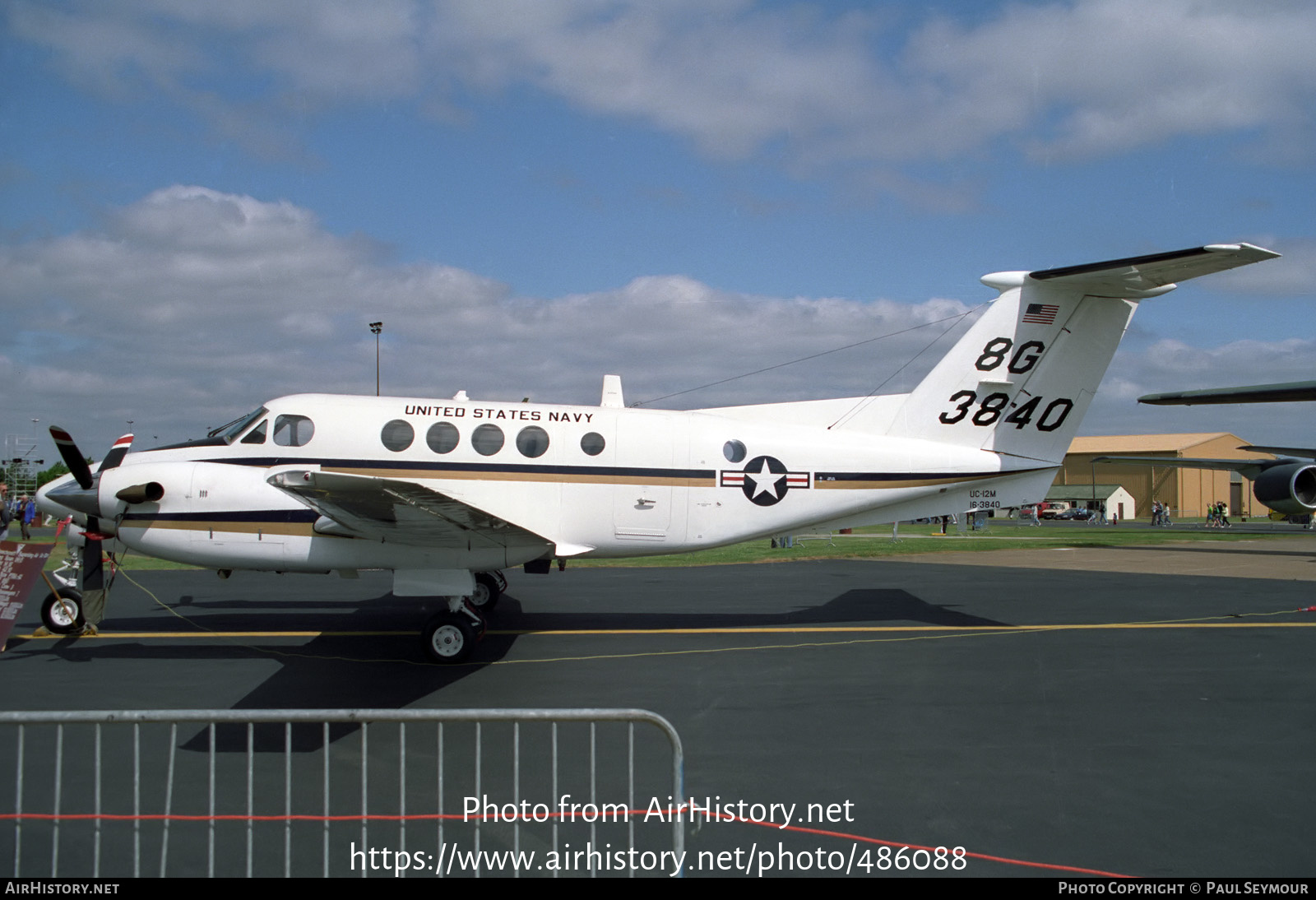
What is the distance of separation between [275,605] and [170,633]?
8.39ft

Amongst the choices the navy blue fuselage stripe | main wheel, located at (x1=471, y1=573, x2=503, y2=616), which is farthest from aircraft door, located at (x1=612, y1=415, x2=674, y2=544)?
the navy blue fuselage stripe

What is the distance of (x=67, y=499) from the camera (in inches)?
370

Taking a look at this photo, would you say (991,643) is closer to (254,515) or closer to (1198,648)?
(1198,648)

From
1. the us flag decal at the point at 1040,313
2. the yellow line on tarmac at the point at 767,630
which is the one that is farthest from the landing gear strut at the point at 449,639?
the us flag decal at the point at 1040,313

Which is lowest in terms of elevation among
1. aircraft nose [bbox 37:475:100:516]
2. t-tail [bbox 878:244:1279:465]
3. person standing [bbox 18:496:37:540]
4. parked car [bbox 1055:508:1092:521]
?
parked car [bbox 1055:508:1092:521]

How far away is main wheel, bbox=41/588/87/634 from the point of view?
1021 centimetres

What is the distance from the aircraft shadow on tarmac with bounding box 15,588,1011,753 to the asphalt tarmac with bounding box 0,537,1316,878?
0.06 metres

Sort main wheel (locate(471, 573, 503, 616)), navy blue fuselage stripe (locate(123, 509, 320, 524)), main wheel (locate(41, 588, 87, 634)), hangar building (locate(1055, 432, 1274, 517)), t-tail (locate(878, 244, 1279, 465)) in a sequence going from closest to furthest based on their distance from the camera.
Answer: navy blue fuselage stripe (locate(123, 509, 320, 524)) → main wheel (locate(41, 588, 87, 634)) → t-tail (locate(878, 244, 1279, 465)) → main wheel (locate(471, 573, 503, 616)) → hangar building (locate(1055, 432, 1274, 517))

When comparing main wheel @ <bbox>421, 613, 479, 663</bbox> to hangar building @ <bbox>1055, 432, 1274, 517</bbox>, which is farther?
hangar building @ <bbox>1055, 432, 1274, 517</bbox>

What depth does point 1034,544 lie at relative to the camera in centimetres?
2853

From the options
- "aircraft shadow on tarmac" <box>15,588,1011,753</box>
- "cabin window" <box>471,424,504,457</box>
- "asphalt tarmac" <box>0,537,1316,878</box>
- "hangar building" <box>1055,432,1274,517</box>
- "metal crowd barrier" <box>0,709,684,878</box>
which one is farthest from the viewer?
"hangar building" <box>1055,432,1274,517</box>

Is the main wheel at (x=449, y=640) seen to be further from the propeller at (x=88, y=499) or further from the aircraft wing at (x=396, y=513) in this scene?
the propeller at (x=88, y=499)

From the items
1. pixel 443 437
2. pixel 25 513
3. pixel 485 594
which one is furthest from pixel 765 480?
pixel 25 513

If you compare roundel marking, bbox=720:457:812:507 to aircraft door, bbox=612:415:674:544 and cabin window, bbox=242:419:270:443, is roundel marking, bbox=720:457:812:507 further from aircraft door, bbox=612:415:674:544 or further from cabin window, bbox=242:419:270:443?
cabin window, bbox=242:419:270:443
